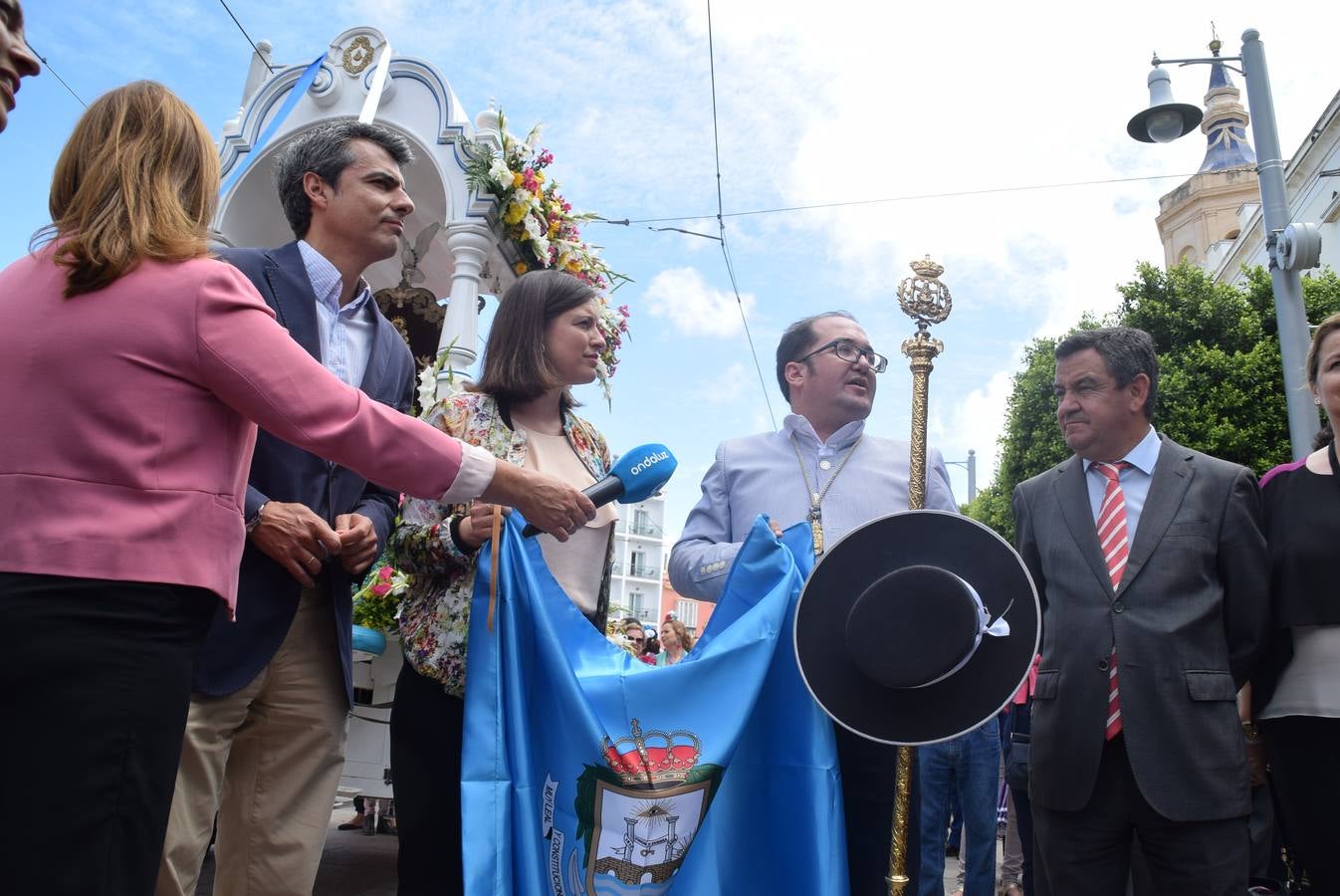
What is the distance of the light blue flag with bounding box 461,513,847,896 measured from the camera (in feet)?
7.95

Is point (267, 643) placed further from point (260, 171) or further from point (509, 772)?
point (260, 171)

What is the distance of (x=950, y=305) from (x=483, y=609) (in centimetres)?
174

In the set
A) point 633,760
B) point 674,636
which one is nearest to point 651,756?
point 633,760

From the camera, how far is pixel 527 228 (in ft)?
18.9

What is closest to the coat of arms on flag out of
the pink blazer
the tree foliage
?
the pink blazer

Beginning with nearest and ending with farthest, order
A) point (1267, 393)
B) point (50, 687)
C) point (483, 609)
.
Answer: point (50, 687)
point (483, 609)
point (1267, 393)

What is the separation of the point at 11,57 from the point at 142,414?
56 centimetres

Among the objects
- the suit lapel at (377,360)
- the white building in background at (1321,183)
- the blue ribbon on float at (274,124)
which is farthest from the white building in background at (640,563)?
the suit lapel at (377,360)

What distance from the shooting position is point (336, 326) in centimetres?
272

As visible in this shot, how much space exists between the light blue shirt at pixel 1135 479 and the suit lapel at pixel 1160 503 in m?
0.04

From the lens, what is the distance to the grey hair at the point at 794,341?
3488 mm

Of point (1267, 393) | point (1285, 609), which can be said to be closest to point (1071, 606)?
point (1285, 609)

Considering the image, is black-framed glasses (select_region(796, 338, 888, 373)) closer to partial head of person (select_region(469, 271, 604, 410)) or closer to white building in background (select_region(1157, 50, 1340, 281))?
partial head of person (select_region(469, 271, 604, 410))

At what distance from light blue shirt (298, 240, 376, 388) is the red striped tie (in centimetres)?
233
